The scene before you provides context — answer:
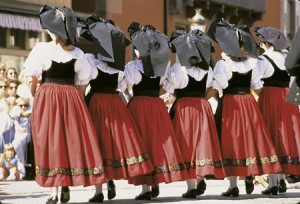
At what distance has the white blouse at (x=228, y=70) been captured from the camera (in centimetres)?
1210

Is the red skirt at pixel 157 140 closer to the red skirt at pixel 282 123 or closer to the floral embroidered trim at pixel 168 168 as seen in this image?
the floral embroidered trim at pixel 168 168

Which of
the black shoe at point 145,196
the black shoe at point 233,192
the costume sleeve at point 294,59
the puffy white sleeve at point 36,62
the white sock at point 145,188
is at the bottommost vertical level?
→ the black shoe at point 233,192

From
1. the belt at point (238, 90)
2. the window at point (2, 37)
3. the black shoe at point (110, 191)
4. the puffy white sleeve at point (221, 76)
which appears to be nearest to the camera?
the black shoe at point (110, 191)

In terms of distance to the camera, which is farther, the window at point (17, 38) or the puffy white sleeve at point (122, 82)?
the window at point (17, 38)

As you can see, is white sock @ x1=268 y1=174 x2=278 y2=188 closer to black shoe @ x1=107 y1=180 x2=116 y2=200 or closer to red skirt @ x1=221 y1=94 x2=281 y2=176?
red skirt @ x1=221 y1=94 x2=281 y2=176

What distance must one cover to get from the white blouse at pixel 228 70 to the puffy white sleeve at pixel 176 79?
14.7 inches

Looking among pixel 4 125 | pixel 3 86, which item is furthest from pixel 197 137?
pixel 3 86

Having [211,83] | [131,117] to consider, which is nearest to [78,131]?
[131,117]

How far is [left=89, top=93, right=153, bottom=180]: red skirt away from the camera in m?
11.2

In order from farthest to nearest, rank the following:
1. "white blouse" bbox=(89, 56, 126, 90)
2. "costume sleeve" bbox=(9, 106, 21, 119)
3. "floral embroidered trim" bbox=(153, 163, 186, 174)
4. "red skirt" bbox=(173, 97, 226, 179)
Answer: "costume sleeve" bbox=(9, 106, 21, 119) → "red skirt" bbox=(173, 97, 226, 179) → "floral embroidered trim" bbox=(153, 163, 186, 174) → "white blouse" bbox=(89, 56, 126, 90)

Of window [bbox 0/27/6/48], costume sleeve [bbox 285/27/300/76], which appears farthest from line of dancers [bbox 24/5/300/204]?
window [bbox 0/27/6/48]

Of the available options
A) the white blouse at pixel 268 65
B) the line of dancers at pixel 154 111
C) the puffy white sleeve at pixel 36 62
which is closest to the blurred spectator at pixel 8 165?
the line of dancers at pixel 154 111

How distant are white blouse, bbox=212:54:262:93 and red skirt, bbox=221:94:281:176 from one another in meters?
0.19

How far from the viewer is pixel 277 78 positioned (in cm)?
1245
